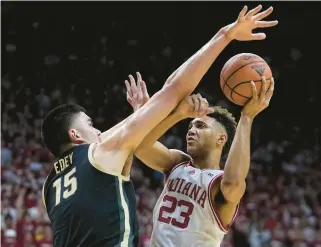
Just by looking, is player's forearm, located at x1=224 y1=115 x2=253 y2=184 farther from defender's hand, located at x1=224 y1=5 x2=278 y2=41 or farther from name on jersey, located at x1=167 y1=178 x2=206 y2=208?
defender's hand, located at x1=224 y1=5 x2=278 y2=41

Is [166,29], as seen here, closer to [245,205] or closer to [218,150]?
[245,205]

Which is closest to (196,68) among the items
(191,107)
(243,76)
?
(191,107)

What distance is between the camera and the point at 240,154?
4.06 metres

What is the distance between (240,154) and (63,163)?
1084 millimetres

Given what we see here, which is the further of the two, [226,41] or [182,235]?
[182,235]

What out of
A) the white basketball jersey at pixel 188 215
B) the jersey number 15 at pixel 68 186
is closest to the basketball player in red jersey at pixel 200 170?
the white basketball jersey at pixel 188 215

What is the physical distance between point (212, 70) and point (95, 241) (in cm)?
1327

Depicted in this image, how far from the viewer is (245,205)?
456 inches

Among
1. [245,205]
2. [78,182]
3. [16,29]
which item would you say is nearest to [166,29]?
A: [16,29]

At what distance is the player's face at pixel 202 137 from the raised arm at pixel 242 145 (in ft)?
1.86

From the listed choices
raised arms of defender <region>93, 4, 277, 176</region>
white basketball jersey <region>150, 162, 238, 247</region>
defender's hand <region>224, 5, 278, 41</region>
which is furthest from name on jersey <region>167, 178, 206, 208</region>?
defender's hand <region>224, 5, 278, 41</region>

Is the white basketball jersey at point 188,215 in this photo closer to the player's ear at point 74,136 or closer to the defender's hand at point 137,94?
the defender's hand at point 137,94

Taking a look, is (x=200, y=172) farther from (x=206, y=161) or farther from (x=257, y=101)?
(x=257, y=101)

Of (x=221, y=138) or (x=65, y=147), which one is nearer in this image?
(x=65, y=147)
